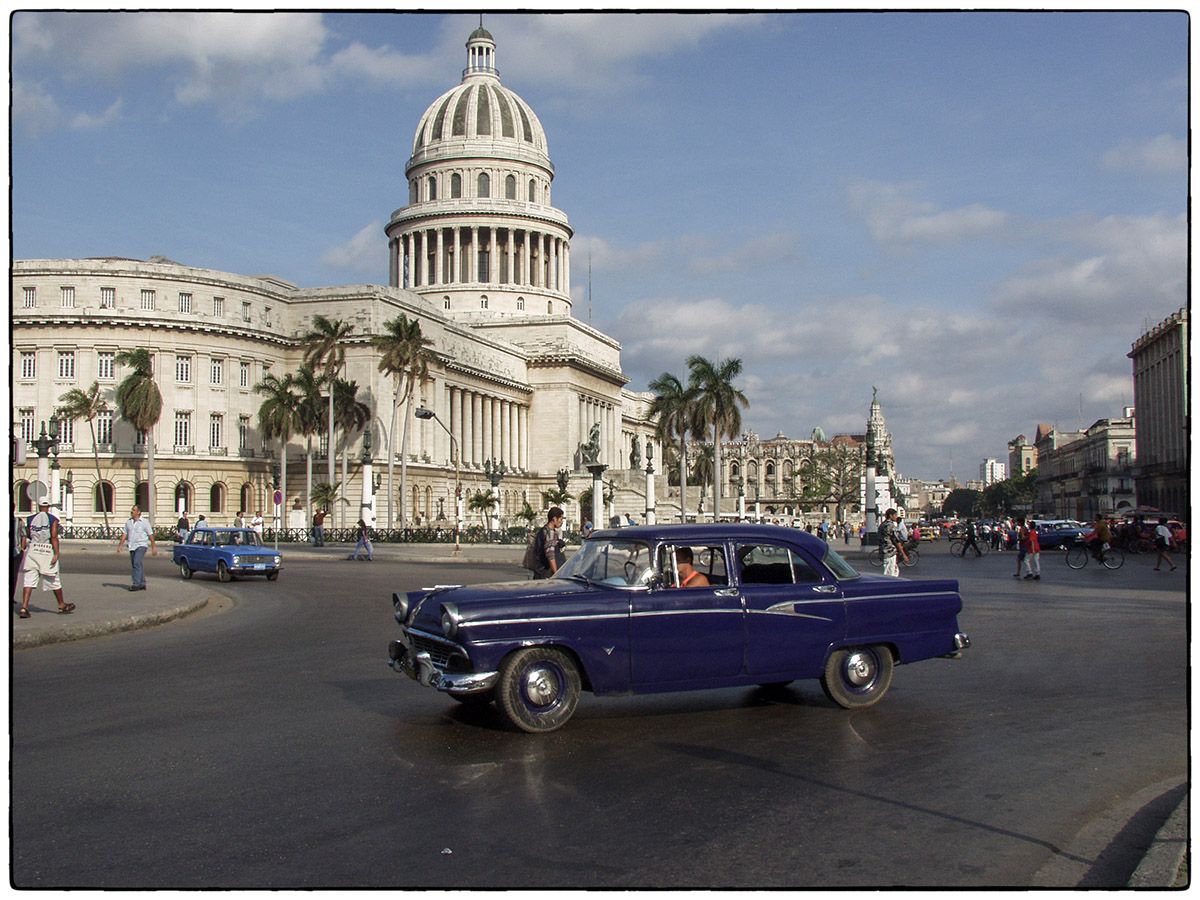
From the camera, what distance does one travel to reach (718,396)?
3184 inches

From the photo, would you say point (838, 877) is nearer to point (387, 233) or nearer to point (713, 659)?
point (713, 659)

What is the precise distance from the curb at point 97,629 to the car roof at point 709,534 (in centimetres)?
880

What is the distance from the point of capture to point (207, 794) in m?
7.20

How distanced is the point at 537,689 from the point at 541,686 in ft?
0.13

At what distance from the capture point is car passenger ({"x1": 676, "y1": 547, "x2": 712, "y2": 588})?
9.77 m

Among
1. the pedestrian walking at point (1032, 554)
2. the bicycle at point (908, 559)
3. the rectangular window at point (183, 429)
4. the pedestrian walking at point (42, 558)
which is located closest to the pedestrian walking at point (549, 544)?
the pedestrian walking at point (42, 558)


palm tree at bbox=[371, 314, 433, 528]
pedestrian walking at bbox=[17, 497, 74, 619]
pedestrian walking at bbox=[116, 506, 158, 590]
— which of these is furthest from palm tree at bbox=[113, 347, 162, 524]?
pedestrian walking at bbox=[17, 497, 74, 619]

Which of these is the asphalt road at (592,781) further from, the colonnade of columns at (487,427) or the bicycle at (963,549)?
the colonnade of columns at (487,427)

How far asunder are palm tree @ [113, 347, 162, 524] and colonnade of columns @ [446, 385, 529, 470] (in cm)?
2560

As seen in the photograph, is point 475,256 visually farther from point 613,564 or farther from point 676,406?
point 613,564

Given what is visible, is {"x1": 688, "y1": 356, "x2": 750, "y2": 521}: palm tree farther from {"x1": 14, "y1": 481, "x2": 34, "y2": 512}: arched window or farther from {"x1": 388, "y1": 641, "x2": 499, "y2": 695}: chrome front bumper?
{"x1": 388, "y1": 641, "x2": 499, "y2": 695}: chrome front bumper

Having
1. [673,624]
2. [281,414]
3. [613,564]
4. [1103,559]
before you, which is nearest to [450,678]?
[613,564]

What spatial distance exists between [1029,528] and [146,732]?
25.1 metres

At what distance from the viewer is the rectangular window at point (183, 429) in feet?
223
